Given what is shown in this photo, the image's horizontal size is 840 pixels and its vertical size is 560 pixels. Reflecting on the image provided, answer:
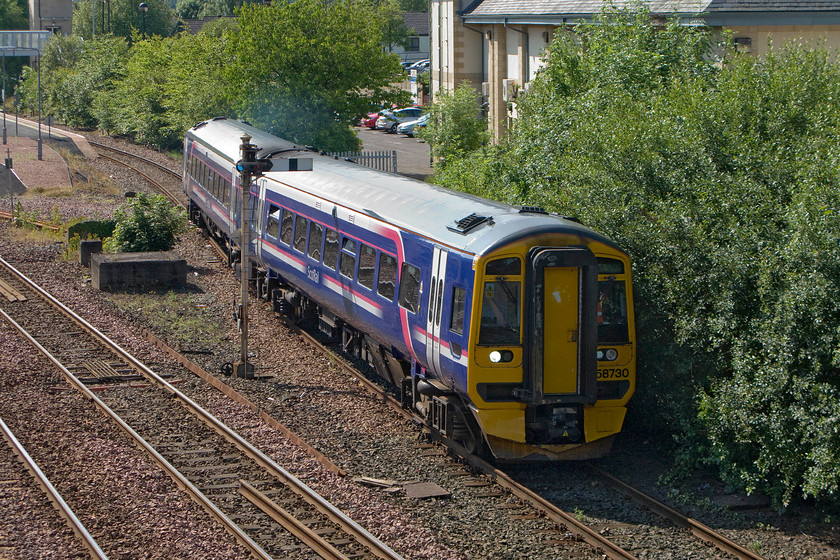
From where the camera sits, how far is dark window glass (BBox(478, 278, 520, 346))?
10.0 m

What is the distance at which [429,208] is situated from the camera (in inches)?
470

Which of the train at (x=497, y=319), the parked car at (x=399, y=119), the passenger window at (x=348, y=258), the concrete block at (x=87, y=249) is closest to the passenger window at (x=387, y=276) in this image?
the train at (x=497, y=319)

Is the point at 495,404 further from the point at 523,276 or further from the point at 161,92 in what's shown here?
the point at 161,92

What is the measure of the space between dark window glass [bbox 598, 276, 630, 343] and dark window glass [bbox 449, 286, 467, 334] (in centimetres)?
142

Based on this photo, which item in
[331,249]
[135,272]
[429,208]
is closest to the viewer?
[429,208]

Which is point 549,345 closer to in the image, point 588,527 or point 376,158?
point 588,527

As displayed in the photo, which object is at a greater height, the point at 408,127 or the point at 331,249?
the point at 408,127

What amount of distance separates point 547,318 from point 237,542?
12.2ft

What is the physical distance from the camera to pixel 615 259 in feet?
34.0

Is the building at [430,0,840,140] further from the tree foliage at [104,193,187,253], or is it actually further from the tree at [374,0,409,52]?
the tree at [374,0,409,52]

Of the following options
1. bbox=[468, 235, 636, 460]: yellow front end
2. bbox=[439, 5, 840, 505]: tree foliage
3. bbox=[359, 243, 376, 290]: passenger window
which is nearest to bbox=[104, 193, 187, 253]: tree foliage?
bbox=[359, 243, 376, 290]: passenger window

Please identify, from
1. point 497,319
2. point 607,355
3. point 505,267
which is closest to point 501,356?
point 497,319

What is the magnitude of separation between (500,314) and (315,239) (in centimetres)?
530

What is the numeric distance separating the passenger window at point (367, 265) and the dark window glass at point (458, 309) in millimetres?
2452
